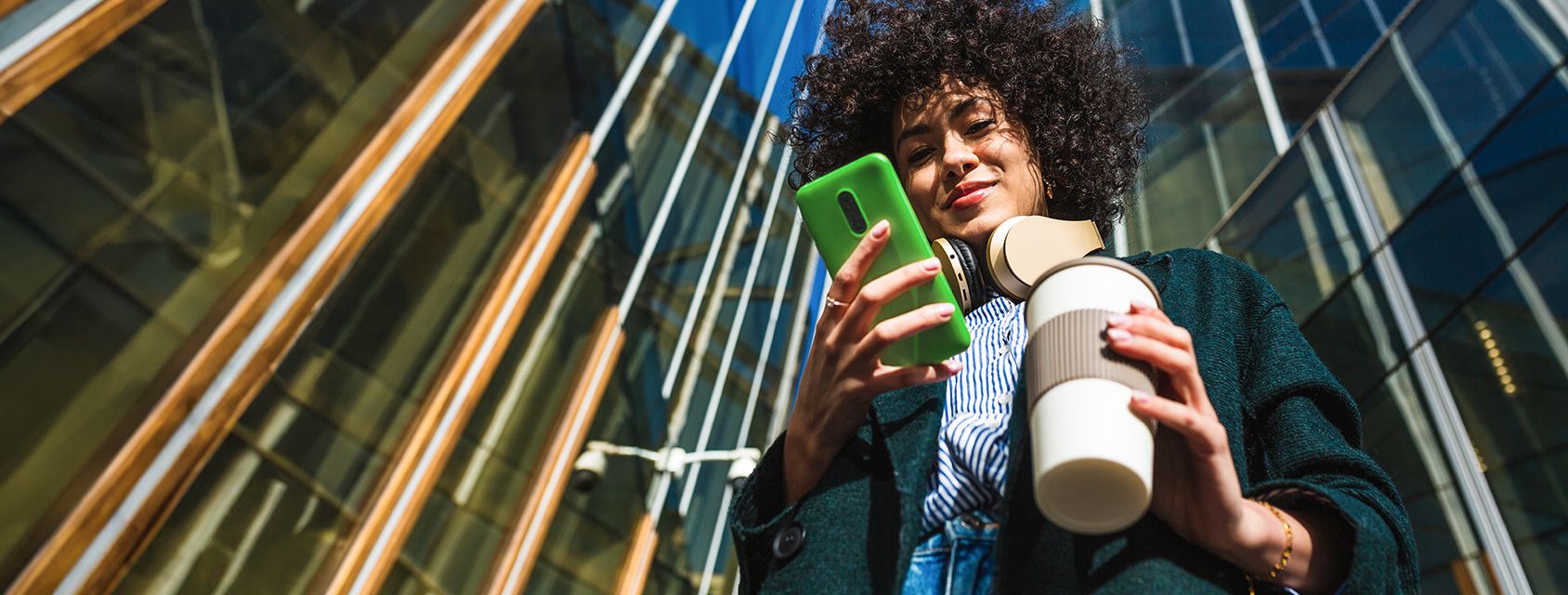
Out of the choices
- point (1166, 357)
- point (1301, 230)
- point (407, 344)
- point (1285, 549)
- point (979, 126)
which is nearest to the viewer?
point (1166, 357)

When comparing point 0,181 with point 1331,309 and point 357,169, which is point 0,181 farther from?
point 1331,309

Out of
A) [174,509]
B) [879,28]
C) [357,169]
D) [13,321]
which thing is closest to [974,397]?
[879,28]

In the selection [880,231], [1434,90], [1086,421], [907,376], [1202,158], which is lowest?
[1086,421]

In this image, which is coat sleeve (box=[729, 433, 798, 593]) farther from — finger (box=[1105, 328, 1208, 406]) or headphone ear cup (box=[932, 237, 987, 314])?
finger (box=[1105, 328, 1208, 406])

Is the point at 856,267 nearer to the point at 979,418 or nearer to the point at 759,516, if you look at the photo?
the point at 979,418

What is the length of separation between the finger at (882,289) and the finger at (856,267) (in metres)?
0.02

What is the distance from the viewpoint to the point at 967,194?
5.94ft

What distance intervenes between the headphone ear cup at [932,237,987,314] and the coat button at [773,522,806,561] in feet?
1.36

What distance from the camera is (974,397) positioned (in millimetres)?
1521

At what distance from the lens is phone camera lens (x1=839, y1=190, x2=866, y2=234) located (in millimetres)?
1330

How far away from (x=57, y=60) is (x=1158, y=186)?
26.2 feet

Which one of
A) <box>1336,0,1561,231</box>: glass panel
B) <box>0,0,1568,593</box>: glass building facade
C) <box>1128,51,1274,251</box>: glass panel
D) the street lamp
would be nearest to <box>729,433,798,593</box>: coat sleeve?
<box>0,0,1568,593</box>: glass building facade

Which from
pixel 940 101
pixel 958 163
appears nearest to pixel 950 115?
pixel 940 101

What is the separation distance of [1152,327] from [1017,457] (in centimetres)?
24
